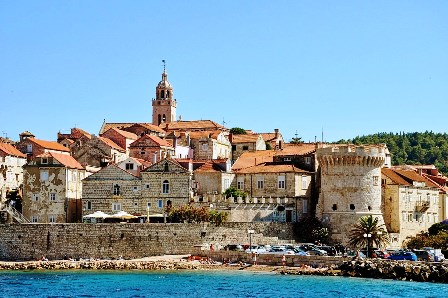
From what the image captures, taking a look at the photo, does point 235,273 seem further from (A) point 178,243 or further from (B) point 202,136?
(B) point 202,136

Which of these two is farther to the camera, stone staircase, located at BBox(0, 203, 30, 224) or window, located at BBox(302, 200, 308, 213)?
window, located at BBox(302, 200, 308, 213)

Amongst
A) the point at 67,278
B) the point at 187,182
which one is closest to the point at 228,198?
the point at 187,182

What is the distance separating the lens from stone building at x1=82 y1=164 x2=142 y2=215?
76.7 meters

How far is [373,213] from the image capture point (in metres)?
73.4

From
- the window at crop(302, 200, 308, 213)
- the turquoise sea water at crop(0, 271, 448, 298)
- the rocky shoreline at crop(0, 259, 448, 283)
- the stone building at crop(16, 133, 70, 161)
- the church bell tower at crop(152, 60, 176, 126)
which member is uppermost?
the church bell tower at crop(152, 60, 176, 126)

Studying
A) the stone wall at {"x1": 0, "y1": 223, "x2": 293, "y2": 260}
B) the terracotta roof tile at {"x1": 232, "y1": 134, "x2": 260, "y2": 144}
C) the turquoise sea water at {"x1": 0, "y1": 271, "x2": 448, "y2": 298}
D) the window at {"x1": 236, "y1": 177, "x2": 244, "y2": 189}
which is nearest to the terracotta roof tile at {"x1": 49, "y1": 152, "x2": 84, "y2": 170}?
the stone wall at {"x1": 0, "y1": 223, "x2": 293, "y2": 260}

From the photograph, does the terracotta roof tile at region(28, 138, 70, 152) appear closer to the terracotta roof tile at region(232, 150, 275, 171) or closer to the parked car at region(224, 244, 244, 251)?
the terracotta roof tile at region(232, 150, 275, 171)

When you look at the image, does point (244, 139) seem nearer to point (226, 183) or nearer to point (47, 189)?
point (226, 183)

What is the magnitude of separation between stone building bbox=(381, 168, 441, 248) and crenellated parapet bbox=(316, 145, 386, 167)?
14.3ft

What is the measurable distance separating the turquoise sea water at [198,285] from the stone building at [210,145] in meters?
27.0

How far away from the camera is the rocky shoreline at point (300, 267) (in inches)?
2441

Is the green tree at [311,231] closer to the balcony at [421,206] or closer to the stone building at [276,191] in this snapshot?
the stone building at [276,191]

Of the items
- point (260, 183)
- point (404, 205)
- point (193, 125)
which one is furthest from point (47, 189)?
point (193, 125)

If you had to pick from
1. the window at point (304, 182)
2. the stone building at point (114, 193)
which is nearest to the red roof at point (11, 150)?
the stone building at point (114, 193)
